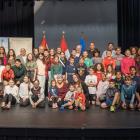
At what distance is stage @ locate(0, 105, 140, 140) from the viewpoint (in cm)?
952

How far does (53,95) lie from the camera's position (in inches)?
483

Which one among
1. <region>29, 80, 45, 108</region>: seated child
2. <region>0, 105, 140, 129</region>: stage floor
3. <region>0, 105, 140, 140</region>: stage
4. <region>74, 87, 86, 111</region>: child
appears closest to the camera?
<region>0, 105, 140, 140</region>: stage

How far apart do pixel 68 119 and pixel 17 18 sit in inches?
259

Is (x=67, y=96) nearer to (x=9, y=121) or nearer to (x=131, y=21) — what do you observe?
(x=9, y=121)

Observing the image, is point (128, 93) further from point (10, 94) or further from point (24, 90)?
point (10, 94)

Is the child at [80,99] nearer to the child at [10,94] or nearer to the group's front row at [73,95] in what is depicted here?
the group's front row at [73,95]

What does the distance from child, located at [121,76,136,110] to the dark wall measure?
4214 millimetres

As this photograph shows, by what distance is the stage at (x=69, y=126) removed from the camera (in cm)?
952

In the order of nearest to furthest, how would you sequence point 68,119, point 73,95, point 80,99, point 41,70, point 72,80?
point 68,119 → point 80,99 → point 73,95 → point 72,80 → point 41,70

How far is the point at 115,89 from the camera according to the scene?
39.4 ft

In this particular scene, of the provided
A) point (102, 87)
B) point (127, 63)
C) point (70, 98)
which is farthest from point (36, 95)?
point (127, 63)

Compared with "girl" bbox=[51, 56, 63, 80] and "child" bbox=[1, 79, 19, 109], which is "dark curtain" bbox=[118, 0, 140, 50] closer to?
"girl" bbox=[51, 56, 63, 80]

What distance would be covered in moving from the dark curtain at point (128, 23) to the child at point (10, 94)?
495cm

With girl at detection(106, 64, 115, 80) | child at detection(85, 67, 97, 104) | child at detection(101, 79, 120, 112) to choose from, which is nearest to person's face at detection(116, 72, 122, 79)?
girl at detection(106, 64, 115, 80)
